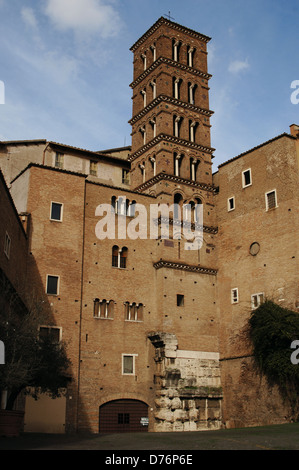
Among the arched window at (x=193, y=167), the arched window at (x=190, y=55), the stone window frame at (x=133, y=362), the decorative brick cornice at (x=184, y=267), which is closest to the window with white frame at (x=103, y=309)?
the stone window frame at (x=133, y=362)

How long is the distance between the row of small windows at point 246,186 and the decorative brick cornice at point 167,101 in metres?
6.18

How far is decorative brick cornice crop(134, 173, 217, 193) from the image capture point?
1278 inches

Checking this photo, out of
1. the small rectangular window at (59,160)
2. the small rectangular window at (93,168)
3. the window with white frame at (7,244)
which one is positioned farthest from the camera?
the small rectangular window at (93,168)

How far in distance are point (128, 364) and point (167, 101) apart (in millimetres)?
16514

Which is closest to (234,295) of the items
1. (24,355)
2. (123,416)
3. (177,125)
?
(123,416)

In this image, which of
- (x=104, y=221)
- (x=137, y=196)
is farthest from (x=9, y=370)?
(x=137, y=196)

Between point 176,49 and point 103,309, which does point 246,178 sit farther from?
point 103,309

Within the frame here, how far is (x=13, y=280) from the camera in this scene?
76.5 feet

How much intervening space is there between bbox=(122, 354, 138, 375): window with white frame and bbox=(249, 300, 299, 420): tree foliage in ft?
21.0

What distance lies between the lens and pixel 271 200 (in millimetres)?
29969

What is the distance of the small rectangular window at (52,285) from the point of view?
27297mm

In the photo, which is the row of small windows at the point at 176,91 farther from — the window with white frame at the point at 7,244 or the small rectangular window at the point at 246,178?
the window with white frame at the point at 7,244

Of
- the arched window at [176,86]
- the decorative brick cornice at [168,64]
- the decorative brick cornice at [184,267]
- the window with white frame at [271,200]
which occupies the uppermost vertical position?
the decorative brick cornice at [168,64]

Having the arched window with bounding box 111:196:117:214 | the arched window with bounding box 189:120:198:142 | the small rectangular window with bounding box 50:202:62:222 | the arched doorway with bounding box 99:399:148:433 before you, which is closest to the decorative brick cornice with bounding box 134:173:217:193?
the arched window with bounding box 111:196:117:214
